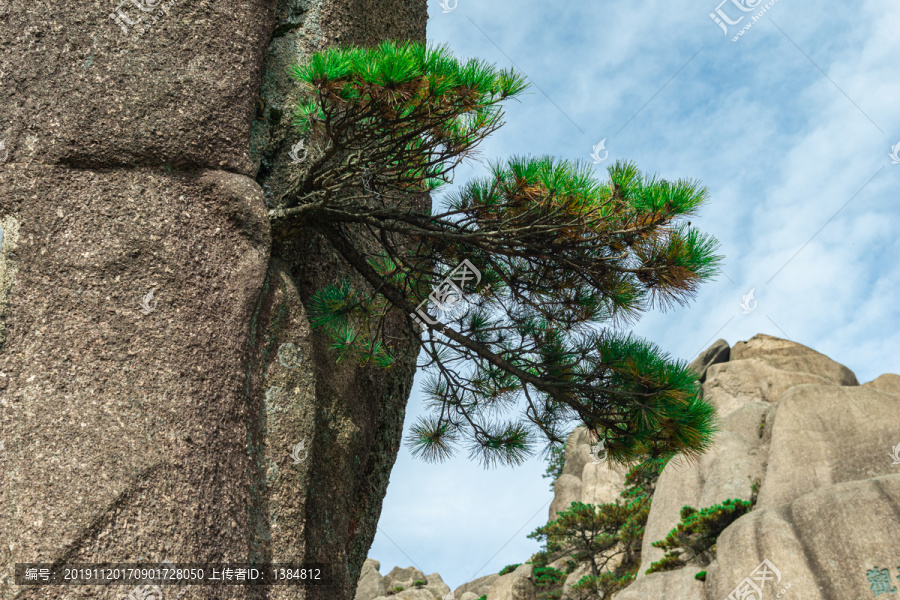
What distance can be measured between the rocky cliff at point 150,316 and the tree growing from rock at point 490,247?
388mm

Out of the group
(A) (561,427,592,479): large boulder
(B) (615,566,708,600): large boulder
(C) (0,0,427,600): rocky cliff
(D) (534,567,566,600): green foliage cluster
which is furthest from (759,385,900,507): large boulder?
(A) (561,427,592,479): large boulder

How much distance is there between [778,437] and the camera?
1089cm

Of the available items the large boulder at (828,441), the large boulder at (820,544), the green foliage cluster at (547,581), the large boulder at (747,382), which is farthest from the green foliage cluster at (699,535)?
the large boulder at (747,382)

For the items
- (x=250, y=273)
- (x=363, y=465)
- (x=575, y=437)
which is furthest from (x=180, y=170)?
(x=575, y=437)

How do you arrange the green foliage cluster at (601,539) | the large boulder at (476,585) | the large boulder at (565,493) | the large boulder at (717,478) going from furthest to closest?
the large boulder at (476,585) < the large boulder at (565,493) < the green foliage cluster at (601,539) < the large boulder at (717,478)

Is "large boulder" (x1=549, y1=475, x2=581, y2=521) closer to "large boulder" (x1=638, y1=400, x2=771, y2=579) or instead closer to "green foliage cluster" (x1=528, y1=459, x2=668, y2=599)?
"green foliage cluster" (x1=528, y1=459, x2=668, y2=599)

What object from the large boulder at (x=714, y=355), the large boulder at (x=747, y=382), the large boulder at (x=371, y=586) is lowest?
the large boulder at (x=371, y=586)

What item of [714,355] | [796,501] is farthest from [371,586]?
[796,501]

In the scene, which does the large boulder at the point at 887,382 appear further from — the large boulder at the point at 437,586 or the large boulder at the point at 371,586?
the large boulder at the point at 371,586

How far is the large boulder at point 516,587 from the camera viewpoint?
15.0 m

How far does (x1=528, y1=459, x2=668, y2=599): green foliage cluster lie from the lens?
43.9 feet

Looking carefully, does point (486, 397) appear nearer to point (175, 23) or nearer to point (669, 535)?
point (175, 23)

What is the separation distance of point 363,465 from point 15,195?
7.06 ft

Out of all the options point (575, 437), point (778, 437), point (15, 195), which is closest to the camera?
point (15, 195)
